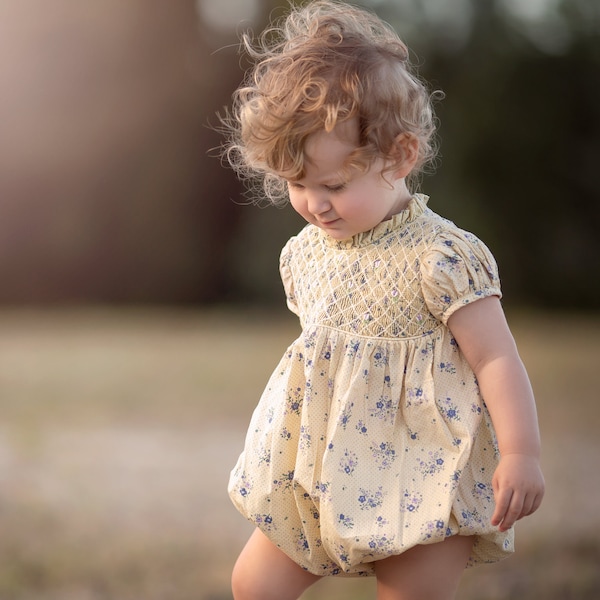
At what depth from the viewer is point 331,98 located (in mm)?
1553

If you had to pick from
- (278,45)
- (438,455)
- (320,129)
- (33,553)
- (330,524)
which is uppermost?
(278,45)

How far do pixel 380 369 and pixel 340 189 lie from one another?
0.29 metres

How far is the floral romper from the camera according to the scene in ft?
5.11

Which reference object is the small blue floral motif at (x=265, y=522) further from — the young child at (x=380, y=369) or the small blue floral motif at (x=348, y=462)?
the small blue floral motif at (x=348, y=462)

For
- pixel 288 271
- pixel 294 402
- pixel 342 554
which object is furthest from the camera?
pixel 288 271

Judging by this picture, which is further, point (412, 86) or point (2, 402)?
point (2, 402)

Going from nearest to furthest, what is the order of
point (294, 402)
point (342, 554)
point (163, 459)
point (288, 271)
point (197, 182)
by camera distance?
1. point (342, 554)
2. point (294, 402)
3. point (288, 271)
4. point (163, 459)
5. point (197, 182)

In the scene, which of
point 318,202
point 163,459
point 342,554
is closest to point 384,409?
point 342,554

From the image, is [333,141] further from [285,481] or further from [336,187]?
[285,481]

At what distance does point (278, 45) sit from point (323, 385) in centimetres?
61

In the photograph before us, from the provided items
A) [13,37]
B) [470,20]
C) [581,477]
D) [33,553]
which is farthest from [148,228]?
[33,553]

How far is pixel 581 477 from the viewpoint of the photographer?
4449 mm

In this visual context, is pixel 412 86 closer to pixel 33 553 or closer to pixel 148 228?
pixel 33 553

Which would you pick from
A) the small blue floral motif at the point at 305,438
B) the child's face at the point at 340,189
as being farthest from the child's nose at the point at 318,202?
the small blue floral motif at the point at 305,438
